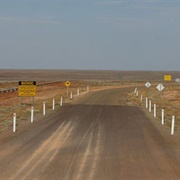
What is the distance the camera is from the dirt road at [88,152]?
12430mm

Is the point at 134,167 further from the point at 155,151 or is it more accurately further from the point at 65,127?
the point at 65,127

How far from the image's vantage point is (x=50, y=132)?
Result: 2178 cm

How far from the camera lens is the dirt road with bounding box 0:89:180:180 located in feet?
40.8

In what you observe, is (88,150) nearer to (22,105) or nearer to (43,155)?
(43,155)

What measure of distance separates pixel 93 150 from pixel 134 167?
332 cm

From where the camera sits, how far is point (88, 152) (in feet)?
52.4

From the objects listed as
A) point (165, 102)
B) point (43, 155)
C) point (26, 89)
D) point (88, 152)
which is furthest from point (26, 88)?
point (43, 155)

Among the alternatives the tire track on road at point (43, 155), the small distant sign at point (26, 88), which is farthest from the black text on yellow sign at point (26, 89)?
the tire track on road at point (43, 155)

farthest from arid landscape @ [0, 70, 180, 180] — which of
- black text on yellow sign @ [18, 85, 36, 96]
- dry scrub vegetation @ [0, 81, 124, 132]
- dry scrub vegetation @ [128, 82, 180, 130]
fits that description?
black text on yellow sign @ [18, 85, 36, 96]

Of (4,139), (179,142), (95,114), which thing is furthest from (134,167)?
(95,114)

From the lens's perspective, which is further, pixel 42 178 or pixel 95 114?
pixel 95 114

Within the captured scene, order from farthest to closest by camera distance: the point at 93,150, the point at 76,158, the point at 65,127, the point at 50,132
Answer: the point at 65,127 → the point at 50,132 → the point at 93,150 → the point at 76,158

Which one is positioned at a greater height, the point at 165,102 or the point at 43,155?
the point at 43,155

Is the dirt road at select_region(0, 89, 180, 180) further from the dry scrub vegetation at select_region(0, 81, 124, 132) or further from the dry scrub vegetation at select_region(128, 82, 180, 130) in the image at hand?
the dry scrub vegetation at select_region(128, 82, 180, 130)
